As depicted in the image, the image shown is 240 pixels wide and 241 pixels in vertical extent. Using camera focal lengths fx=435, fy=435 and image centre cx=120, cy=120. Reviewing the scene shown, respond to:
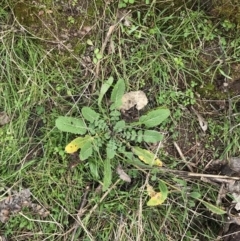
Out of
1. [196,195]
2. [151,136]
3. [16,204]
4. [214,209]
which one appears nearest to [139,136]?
[151,136]

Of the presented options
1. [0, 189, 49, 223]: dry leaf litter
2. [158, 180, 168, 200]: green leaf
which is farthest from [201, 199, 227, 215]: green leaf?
[0, 189, 49, 223]: dry leaf litter

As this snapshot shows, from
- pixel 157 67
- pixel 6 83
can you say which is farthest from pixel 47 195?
pixel 157 67

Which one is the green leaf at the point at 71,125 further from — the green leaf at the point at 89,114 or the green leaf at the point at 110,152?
the green leaf at the point at 110,152

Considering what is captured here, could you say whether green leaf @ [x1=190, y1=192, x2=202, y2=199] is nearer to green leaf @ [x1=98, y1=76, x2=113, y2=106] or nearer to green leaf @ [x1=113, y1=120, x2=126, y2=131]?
green leaf @ [x1=113, y1=120, x2=126, y2=131]

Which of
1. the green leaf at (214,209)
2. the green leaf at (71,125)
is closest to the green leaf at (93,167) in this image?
the green leaf at (71,125)

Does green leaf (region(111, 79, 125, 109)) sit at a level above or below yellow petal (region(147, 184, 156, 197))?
above

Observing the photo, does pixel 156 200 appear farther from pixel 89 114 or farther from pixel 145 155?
pixel 89 114

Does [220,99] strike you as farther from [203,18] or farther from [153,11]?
[153,11]
